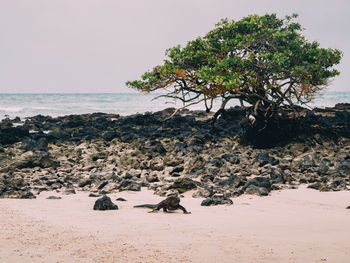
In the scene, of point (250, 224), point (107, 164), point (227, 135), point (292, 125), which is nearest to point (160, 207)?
point (250, 224)

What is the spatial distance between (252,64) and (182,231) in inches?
401

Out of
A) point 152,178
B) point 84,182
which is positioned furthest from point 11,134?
point 152,178

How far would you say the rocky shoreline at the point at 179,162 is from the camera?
1031 cm

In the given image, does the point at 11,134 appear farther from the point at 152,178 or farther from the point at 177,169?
the point at 152,178

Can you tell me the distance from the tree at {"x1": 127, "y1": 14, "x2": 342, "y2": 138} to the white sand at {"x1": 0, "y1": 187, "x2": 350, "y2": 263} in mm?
7200

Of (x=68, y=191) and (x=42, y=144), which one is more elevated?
(x=42, y=144)

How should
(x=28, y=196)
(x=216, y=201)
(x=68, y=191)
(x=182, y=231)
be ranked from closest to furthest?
1. (x=182, y=231)
2. (x=216, y=201)
3. (x=28, y=196)
4. (x=68, y=191)

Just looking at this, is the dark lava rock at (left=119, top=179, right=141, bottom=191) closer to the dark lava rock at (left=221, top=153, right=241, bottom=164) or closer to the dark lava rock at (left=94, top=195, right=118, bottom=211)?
→ the dark lava rock at (left=94, top=195, right=118, bottom=211)

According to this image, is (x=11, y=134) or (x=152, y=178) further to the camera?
(x=11, y=134)

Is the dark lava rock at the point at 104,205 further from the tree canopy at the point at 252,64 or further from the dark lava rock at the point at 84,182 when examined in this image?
the tree canopy at the point at 252,64

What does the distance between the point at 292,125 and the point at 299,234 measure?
11879 mm

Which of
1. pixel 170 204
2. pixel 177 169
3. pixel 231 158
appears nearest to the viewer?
pixel 170 204

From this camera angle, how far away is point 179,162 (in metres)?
13.8

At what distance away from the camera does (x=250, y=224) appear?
693cm
